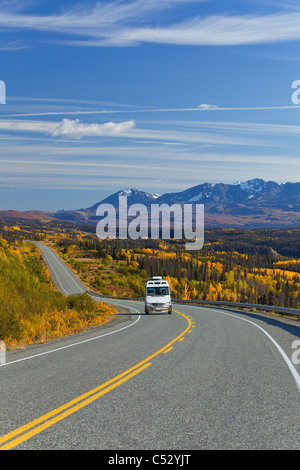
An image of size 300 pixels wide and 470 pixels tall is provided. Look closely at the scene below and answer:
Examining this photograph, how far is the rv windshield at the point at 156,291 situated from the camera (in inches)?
1272

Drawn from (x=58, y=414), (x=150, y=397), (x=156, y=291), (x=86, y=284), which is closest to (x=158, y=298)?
(x=156, y=291)

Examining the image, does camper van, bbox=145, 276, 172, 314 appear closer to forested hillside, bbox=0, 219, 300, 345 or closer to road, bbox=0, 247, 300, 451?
forested hillside, bbox=0, 219, 300, 345

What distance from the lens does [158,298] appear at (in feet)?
105

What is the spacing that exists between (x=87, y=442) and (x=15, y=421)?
140 cm

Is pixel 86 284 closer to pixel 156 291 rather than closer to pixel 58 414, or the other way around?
pixel 156 291

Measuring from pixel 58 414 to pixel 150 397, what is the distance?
5.55 ft

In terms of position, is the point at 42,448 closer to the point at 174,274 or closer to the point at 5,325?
the point at 5,325

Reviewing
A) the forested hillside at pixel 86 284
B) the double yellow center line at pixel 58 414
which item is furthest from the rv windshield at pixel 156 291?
the double yellow center line at pixel 58 414

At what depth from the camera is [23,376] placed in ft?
30.0

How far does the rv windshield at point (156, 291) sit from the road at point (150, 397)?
18.3 meters

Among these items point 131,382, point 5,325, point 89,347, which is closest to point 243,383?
point 131,382

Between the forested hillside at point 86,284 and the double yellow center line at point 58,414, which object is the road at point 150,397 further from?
the forested hillside at point 86,284

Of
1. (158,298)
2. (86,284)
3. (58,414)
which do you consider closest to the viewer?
(58,414)
